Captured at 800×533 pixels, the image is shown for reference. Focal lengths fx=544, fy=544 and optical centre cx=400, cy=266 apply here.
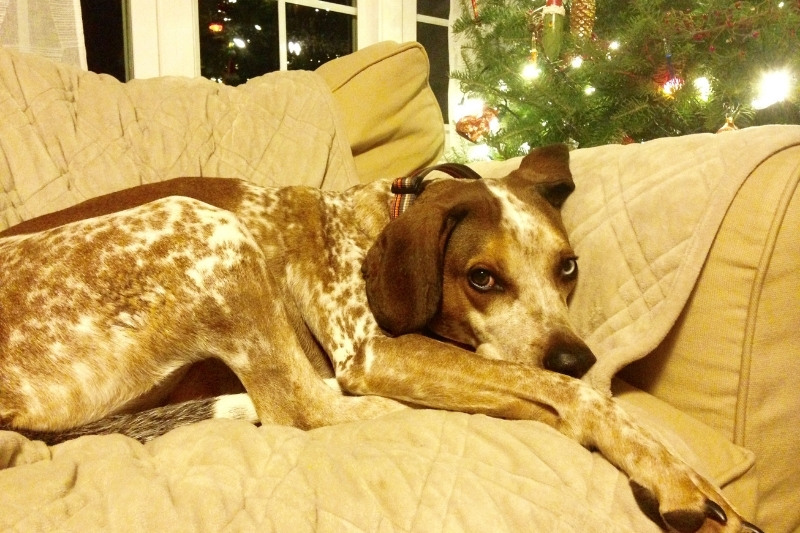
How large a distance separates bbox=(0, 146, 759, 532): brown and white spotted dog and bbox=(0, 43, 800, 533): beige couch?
0.49 ft

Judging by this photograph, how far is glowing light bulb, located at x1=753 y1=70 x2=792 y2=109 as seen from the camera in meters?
2.96

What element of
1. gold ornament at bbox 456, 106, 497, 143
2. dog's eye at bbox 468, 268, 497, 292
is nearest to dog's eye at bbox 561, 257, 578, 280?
dog's eye at bbox 468, 268, 497, 292

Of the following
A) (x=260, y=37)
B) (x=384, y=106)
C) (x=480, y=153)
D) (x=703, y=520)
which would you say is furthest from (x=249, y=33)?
(x=703, y=520)

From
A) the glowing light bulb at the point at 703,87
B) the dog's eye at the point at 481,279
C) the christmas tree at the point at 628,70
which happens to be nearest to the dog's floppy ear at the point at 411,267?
the dog's eye at the point at 481,279

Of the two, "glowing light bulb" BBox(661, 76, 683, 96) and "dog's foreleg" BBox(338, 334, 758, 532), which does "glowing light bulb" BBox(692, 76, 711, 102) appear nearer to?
"glowing light bulb" BBox(661, 76, 683, 96)

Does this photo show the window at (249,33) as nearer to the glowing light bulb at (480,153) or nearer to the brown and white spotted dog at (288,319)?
the glowing light bulb at (480,153)

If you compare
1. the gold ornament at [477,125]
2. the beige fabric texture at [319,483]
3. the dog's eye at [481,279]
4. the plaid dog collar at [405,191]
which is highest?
the gold ornament at [477,125]

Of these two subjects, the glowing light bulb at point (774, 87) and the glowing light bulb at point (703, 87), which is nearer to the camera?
the glowing light bulb at point (774, 87)

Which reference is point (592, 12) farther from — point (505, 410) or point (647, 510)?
point (647, 510)

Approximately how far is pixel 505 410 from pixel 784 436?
69cm

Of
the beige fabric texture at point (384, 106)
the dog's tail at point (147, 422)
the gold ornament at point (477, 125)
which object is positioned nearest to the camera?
the dog's tail at point (147, 422)

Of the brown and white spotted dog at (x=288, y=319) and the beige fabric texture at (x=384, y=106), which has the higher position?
the beige fabric texture at (x=384, y=106)

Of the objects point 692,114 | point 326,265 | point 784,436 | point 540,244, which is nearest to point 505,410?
point 540,244

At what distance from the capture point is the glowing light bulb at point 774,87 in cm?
296
